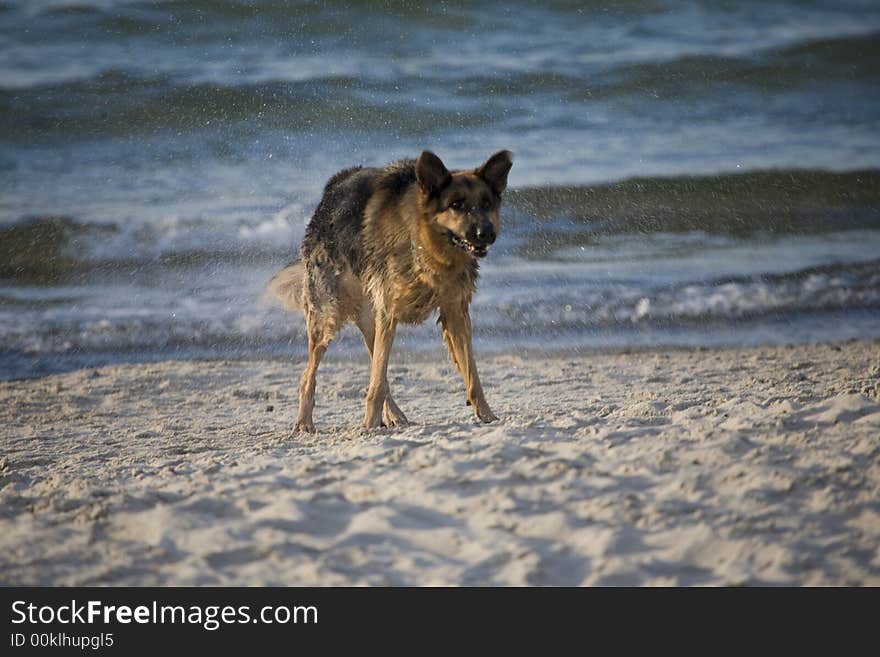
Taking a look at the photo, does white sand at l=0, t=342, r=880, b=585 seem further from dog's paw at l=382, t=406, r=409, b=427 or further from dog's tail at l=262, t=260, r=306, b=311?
dog's tail at l=262, t=260, r=306, b=311

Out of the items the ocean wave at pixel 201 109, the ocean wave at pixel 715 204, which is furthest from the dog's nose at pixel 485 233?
the ocean wave at pixel 201 109

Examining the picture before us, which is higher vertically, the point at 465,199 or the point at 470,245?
the point at 465,199

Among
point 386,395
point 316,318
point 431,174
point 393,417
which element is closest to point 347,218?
point 316,318

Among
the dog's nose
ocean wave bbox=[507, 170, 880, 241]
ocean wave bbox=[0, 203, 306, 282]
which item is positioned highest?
the dog's nose

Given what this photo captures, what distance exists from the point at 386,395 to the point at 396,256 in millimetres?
932

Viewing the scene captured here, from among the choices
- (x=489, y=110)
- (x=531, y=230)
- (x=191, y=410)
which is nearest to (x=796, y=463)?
(x=191, y=410)

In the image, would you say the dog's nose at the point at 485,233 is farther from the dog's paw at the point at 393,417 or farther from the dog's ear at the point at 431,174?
the dog's paw at the point at 393,417

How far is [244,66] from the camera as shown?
1855 centimetres

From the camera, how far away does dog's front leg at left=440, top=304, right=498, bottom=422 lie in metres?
6.32

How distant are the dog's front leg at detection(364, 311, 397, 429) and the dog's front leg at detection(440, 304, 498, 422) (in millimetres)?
327

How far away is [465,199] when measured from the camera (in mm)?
5922

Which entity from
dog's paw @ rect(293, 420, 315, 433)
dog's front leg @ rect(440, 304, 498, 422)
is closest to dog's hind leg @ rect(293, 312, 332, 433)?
dog's paw @ rect(293, 420, 315, 433)

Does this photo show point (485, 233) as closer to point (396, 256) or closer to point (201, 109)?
point (396, 256)

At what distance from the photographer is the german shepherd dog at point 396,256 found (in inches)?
235
